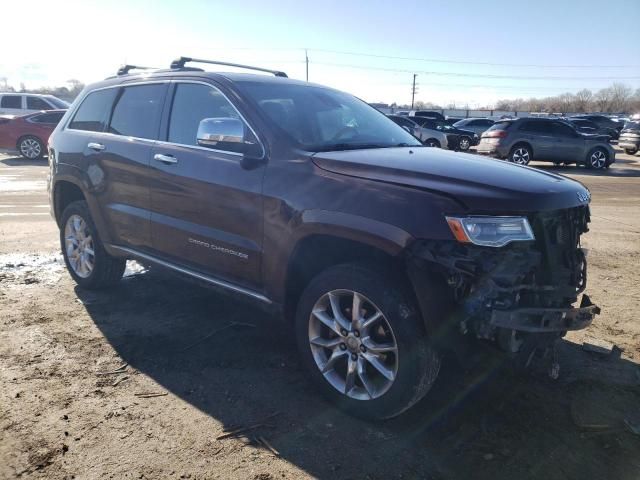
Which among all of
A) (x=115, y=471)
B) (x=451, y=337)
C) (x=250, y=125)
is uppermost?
(x=250, y=125)

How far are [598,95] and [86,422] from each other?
124499 millimetres

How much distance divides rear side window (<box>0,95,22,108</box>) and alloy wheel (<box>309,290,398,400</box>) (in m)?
20.0

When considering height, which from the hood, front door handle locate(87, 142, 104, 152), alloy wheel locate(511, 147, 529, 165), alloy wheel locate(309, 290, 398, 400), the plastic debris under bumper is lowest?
alloy wheel locate(309, 290, 398, 400)

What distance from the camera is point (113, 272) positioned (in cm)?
506

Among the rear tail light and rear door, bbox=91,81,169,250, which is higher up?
the rear tail light

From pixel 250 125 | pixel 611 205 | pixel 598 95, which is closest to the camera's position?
pixel 250 125

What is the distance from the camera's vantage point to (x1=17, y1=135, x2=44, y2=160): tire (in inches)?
651

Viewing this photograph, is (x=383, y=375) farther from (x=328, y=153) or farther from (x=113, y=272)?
(x=113, y=272)

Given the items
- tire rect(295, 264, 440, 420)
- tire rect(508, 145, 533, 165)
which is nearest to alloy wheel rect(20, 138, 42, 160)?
tire rect(508, 145, 533, 165)

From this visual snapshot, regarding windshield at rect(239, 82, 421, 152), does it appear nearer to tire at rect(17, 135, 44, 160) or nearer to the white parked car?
tire at rect(17, 135, 44, 160)

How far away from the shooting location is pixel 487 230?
2.62 meters

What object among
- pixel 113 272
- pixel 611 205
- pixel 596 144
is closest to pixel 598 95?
pixel 596 144

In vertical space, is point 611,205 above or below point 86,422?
above

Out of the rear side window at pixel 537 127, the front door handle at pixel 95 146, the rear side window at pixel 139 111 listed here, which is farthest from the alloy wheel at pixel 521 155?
the front door handle at pixel 95 146
